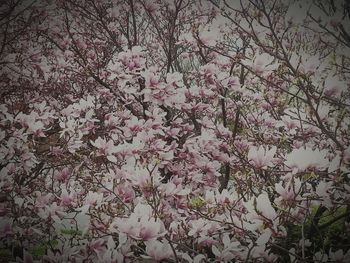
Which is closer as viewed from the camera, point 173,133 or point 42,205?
point 42,205

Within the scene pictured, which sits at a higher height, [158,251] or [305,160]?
[305,160]

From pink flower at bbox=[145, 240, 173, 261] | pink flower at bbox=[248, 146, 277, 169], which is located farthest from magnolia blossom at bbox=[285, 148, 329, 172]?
pink flower at bbox=[145, 240, 173, 261]

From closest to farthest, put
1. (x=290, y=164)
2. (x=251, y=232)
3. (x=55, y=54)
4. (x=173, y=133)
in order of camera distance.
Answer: (x=290, y=164) → (x=251, y=232) → (x=173, y=133) → (x=55, y=54)

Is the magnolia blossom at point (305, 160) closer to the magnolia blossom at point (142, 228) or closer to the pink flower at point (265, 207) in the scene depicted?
the pink flower at point (265, 207)

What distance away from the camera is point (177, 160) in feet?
11.0

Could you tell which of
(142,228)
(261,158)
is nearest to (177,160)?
(261,158)

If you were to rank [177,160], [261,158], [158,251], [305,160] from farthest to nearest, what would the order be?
[177,160] → [261,158] → [305,160] → [158,251]

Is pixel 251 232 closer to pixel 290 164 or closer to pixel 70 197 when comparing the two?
pixel 290 164

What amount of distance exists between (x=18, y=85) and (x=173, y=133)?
2.41 metres

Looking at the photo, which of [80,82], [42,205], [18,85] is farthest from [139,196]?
[80,82]

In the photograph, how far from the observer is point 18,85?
428 centimetres

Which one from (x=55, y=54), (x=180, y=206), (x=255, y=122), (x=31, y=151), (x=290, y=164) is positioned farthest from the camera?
(x=55, y=54)

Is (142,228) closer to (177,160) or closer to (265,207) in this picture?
(265,207)

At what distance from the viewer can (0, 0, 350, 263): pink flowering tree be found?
183 cm
